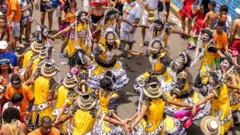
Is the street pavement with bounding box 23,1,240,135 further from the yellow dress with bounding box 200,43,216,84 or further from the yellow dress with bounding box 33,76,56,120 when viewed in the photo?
the yellow dress with bounding box 33,76,56,120

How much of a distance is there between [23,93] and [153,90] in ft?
7.38

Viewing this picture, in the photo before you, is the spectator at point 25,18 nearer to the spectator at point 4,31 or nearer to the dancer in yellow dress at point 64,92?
the spectator at point 4,31

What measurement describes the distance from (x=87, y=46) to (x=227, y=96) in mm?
3906

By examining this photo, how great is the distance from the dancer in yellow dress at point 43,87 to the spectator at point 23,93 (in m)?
0.19

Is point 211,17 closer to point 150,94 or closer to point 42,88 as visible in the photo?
point 150,94

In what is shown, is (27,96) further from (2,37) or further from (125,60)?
(125,60)

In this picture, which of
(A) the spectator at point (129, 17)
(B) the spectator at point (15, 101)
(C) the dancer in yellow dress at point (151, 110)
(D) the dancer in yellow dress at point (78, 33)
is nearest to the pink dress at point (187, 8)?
(A) the spectator at point (129, 17)

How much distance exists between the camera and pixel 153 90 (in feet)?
22.4

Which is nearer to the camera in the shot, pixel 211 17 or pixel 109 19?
pixel 109 19

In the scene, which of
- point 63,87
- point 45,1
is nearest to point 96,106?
point 63,87

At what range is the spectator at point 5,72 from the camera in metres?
7.65

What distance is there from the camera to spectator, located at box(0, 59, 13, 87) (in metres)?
7.65

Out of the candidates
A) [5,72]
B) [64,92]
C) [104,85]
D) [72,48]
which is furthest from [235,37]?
[5,72]

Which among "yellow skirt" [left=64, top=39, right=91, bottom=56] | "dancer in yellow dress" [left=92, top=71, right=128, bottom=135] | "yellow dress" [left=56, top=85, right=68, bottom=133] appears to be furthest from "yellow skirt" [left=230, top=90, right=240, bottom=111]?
"yellow skirt" [left=64, top=39, right=91, bottom=56]
